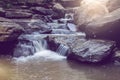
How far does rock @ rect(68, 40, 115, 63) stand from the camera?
44.5ft

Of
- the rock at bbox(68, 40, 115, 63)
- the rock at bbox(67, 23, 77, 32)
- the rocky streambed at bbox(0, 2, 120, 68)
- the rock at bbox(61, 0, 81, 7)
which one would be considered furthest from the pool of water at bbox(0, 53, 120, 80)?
the rock at bbox(61, 0, 81, 7)

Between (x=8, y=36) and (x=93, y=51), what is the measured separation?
3.69 m

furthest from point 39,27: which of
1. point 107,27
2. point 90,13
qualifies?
point 107,27

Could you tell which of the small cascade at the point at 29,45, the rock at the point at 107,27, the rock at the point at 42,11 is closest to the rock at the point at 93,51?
the rock at the point at 107,27

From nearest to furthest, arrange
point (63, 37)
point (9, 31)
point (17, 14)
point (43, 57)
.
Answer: point (43, 57) → point (9, 31) → point (63, 37) → point (17, 14)

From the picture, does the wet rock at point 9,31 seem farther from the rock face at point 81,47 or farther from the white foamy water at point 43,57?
the rock face at point 81,47

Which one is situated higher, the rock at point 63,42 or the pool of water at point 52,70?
the rock at point 63,42

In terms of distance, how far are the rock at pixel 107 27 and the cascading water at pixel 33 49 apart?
5.95ft

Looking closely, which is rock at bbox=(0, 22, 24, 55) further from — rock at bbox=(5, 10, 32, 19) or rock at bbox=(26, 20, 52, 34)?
rock at bbox=(5, 10, 32, 19)

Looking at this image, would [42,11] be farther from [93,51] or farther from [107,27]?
[93,51]

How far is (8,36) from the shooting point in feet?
48.8

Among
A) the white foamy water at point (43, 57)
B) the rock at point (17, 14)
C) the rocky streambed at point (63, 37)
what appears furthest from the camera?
the rock at point (17, 14)

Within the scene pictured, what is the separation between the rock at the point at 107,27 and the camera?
47.6ft

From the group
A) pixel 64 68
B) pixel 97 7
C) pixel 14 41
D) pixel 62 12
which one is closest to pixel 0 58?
pixel 14 41
